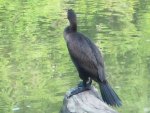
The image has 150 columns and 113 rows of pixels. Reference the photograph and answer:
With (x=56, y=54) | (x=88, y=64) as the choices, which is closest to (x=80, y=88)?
(x=88, y=64)

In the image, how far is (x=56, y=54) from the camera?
43.0 feet

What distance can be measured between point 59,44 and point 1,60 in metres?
2.35

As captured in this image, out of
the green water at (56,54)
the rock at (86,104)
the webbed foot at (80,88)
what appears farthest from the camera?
the green water at (56,54)

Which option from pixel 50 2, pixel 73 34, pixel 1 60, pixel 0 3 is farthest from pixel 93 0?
pixel 73 34

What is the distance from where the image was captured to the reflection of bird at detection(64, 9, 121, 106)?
576 cm

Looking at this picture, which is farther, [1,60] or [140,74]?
[1,60]

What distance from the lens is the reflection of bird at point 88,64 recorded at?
5762mm

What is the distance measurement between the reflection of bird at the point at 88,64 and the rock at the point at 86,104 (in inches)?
4.3

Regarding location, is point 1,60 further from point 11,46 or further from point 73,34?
point 73,34

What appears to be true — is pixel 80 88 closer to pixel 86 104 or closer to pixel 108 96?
pixel 108 96

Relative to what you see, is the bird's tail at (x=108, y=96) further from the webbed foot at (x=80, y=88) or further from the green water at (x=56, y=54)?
the green water at (x=56, y=54)

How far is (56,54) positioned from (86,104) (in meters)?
7.94

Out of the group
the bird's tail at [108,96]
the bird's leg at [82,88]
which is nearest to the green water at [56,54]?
the bird's leg at [82,88]

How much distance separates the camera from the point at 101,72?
5789 mm
